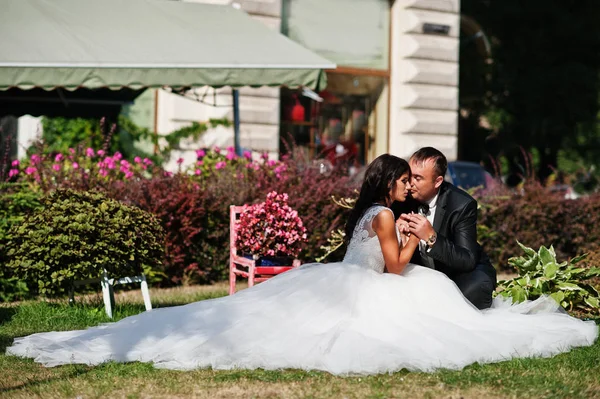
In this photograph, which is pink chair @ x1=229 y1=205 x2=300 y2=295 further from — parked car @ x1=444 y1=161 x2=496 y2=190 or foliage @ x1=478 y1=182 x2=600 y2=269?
parked car @ x1=444 y1=161 x2=496 y2=190

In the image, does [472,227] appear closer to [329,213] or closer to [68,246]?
[68,246]

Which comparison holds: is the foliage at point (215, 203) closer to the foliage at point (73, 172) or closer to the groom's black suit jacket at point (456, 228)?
the foliage at point (73, 172)

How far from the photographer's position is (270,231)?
9844 millimetres

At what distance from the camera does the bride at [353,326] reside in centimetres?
657

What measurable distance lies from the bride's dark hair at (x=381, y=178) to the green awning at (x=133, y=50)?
15.0 ft

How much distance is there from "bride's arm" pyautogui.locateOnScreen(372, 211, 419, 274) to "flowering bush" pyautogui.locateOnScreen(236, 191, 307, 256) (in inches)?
102

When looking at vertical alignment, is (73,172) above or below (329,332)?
above

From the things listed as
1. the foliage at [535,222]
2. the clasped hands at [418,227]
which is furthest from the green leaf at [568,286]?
the foliage at [535,222]

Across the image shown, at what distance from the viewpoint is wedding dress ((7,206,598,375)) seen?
6562mm

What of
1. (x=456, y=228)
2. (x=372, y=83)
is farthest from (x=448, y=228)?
(x=372, y=83)

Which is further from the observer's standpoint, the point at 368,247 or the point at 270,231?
the point at 270,231

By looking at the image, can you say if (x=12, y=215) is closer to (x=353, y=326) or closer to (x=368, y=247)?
(x=368, y=247)

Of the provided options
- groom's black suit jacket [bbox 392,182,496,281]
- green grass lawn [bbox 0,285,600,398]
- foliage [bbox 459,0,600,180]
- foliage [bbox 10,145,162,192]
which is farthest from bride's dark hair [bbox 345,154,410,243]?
foliage [bbox 459,0,600,180]

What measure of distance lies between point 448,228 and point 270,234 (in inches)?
91.0
